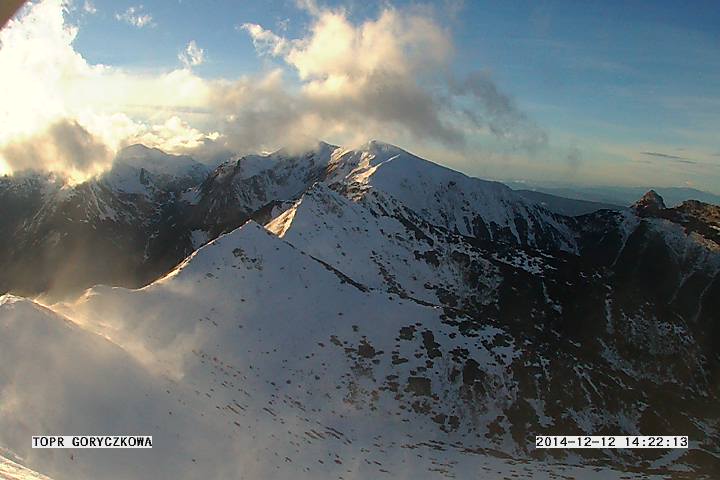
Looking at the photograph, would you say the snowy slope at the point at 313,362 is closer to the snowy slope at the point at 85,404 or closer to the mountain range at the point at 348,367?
the mountain range at the point at 348,367

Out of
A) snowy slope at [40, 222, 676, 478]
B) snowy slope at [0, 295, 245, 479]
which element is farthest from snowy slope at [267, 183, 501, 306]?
snowy slope at [0, 295, 245, 479]

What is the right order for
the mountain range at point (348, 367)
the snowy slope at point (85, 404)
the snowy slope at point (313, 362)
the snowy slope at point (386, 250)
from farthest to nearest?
the snowy slope at point (386, 250) → the snowy slope at point (313, 362) → the mountain range at point (348, 367) → the snowy slope at point (85, 404)

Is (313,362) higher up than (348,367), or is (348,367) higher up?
(313,362)

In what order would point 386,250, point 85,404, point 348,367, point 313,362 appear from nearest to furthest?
1. point 85,404
2. point 313,362
3. point 348,367
4. point 386,250

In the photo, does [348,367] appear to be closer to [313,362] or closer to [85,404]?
[313,362]

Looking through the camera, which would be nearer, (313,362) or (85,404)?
(85,404)

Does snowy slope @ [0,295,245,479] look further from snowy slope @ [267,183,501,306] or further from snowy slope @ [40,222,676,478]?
snowy slope @ [267,183,501,306]

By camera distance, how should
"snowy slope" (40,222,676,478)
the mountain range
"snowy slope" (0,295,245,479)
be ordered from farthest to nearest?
"snowy slope" (40,222,676,478) < the mountain range < "snowy slope" (0,295,245,479)

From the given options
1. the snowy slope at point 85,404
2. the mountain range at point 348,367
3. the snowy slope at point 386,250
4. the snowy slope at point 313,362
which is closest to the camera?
the snowy slope at point 85,404

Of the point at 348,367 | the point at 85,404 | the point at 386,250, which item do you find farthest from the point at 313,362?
the point at 386,250

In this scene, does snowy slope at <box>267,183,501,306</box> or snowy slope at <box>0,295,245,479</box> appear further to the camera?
snowy slope at <box>267,183,501,306</box>

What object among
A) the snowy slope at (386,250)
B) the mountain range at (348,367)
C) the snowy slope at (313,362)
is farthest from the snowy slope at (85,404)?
the snowy slope at (386,250)
